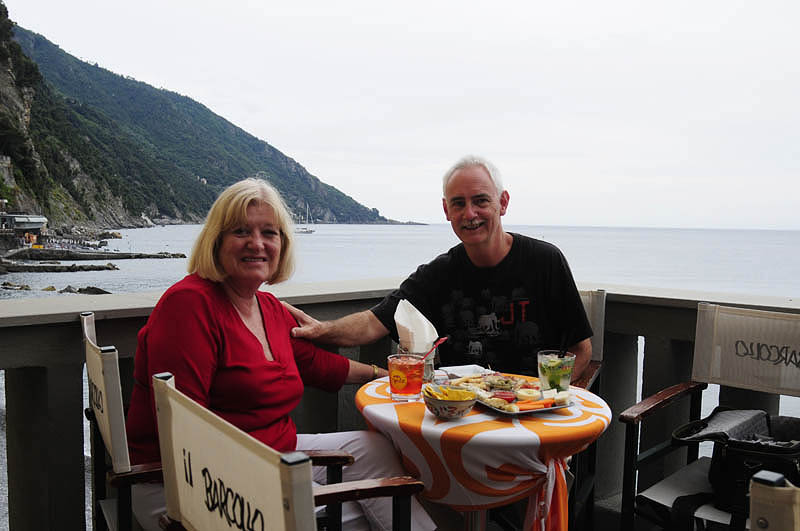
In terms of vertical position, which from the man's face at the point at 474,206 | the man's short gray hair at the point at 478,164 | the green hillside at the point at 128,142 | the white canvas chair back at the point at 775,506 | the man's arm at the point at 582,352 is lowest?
the man's arm at the point at 582,352

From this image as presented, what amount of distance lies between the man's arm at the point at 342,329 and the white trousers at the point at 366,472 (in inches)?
16.0

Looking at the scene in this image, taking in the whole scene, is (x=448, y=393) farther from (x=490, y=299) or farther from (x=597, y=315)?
(x=597, y=315)

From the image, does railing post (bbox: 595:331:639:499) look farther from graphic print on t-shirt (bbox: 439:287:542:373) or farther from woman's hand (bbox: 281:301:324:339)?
woman's hand (bbox: 281:301:324:339)

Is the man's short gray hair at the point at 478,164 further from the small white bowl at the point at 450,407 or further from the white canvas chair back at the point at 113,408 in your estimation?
the white canvas chair back at the point at 113,408

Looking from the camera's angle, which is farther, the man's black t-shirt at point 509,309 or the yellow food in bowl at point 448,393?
the man's black t-shirt at point 509,309

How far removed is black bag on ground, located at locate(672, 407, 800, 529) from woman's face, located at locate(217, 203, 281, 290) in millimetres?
1450

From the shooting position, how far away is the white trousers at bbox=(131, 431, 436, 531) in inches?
70.2

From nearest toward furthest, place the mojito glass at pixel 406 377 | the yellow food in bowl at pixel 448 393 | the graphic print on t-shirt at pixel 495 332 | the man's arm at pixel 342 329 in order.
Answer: the yellow food in bowl at pixel 448 393, the mojito glass at pixel 406 377, the man's arm at pixel 342 329, the graphic print on t-shirt at pixel 495 332

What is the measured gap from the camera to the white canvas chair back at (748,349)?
223cm

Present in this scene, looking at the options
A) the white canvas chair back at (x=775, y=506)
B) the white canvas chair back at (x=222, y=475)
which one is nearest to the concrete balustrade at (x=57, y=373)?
the white canvas chair back at (x=222, y=475)

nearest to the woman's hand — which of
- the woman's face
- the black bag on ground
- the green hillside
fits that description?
the woman's face

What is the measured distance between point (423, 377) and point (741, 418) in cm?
108

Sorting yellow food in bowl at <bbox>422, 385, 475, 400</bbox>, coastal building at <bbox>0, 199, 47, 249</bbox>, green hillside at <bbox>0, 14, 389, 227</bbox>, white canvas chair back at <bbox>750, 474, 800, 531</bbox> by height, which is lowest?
coastal building at <bbox>0, 199, 47, 249</bbox>

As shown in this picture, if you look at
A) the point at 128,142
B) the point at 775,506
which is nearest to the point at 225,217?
the point at 775,506
